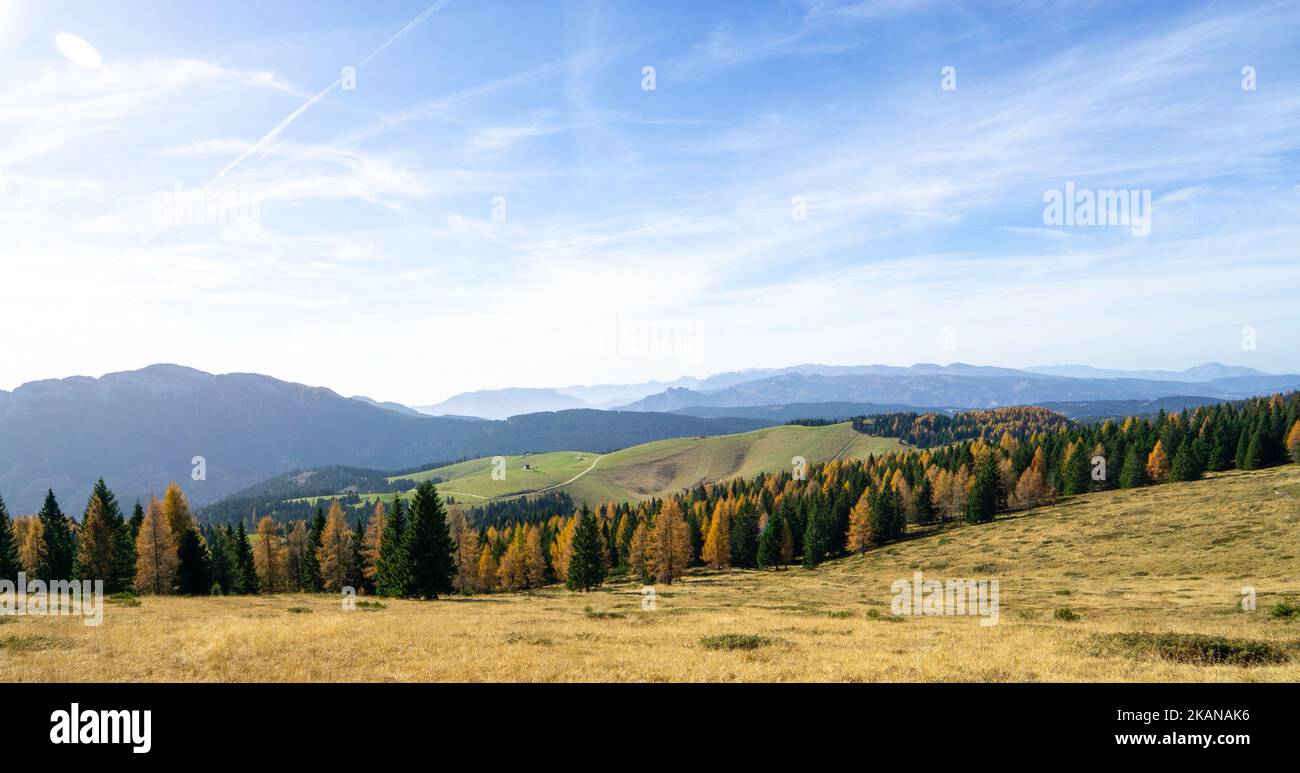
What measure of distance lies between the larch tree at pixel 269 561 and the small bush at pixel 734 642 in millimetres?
78512

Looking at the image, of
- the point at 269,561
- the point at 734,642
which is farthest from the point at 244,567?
the point at 734,642

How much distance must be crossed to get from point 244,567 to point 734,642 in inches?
3024

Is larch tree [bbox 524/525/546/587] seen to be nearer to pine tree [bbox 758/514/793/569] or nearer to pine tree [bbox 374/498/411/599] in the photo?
pine tree [bbox 374/498/411/599]

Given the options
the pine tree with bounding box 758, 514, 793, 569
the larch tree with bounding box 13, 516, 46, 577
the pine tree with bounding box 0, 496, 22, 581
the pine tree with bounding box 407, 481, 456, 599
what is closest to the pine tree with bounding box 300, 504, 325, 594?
the larch tree with bounding box 13, 516, 46, 577

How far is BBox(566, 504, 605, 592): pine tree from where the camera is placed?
8250cm

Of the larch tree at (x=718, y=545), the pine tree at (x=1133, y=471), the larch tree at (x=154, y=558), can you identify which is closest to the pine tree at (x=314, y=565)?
the larch tree at (x=154, y=558)

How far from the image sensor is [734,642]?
24.3 metres

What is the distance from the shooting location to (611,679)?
56.6 feet

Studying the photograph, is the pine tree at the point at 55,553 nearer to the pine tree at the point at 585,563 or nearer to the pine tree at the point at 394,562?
the pine tree at the point at 394,562

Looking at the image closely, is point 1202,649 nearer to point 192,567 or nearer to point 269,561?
point 192,567

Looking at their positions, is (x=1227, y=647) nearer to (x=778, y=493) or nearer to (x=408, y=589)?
(x=408, y=589)

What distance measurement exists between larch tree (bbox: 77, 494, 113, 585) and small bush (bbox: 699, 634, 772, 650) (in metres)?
70.7
